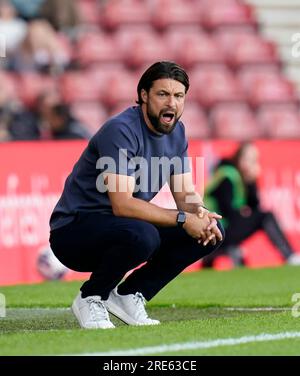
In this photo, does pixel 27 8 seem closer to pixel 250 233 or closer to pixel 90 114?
pixel 90 114

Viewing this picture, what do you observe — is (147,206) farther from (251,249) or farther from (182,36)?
(182,36)

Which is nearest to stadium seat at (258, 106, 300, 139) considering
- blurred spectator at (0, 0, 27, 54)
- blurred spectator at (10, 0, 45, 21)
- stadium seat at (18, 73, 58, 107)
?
stadium seat at (18, 73, 58, 107)

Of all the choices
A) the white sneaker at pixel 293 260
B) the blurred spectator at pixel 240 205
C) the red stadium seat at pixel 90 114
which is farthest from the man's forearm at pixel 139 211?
the red stadium seat at pixel 90 114

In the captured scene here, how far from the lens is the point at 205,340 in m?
6.46

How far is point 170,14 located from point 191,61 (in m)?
1.01

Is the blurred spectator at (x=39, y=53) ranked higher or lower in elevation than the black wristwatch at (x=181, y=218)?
higher

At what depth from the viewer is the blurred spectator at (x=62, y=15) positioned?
16.3 meters

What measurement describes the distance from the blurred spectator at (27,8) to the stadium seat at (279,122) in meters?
3.45

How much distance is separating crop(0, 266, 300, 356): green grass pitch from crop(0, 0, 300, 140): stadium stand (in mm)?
4604

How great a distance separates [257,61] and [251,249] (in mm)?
4644

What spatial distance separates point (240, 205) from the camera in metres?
14.3

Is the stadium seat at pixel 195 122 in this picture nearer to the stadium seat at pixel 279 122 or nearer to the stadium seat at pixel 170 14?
the stadium seat at pixel 279 122

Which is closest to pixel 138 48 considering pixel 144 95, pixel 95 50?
pixel 95 50
